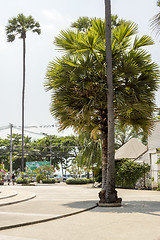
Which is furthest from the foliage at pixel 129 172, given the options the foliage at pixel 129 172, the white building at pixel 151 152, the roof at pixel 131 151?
the roof at pixel 131 151

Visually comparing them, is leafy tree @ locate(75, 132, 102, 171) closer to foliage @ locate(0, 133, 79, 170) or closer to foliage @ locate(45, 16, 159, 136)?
foliage @ locate(45, 16, 159, 136)

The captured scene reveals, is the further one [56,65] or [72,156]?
[72,156]

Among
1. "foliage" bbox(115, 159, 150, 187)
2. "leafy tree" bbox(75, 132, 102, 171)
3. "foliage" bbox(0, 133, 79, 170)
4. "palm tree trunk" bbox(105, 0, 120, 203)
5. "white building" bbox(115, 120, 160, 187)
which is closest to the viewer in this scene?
"palm tree trunk" bbox(105, 0, 120, 203)

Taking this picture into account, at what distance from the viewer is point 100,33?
1415 cm

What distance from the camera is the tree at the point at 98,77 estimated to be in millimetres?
13336

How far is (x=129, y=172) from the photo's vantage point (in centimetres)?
Result: 2653

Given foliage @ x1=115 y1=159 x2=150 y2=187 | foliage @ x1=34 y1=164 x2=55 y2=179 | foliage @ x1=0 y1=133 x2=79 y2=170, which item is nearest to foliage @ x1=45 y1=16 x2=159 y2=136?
foliage @ x1=115 y1=159 x2=150 y2=187

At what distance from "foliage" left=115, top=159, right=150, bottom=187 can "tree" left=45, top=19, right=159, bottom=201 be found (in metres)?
12.2

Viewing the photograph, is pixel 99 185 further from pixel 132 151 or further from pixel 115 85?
pixel 115 85

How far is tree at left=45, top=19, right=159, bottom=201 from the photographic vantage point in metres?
13.3

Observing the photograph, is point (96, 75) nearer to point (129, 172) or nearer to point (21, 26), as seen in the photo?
point (129, 172)

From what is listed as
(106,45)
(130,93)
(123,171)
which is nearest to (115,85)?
(130,93)

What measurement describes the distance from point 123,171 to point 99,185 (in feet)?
15.3

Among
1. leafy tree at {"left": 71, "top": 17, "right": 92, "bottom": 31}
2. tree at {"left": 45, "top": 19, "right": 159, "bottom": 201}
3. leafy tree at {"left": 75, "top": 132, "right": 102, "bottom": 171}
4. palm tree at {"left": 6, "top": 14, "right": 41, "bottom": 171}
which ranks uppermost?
palm tree at {"left": 6, "top": 14, "right": 41, "bottom": 171}
